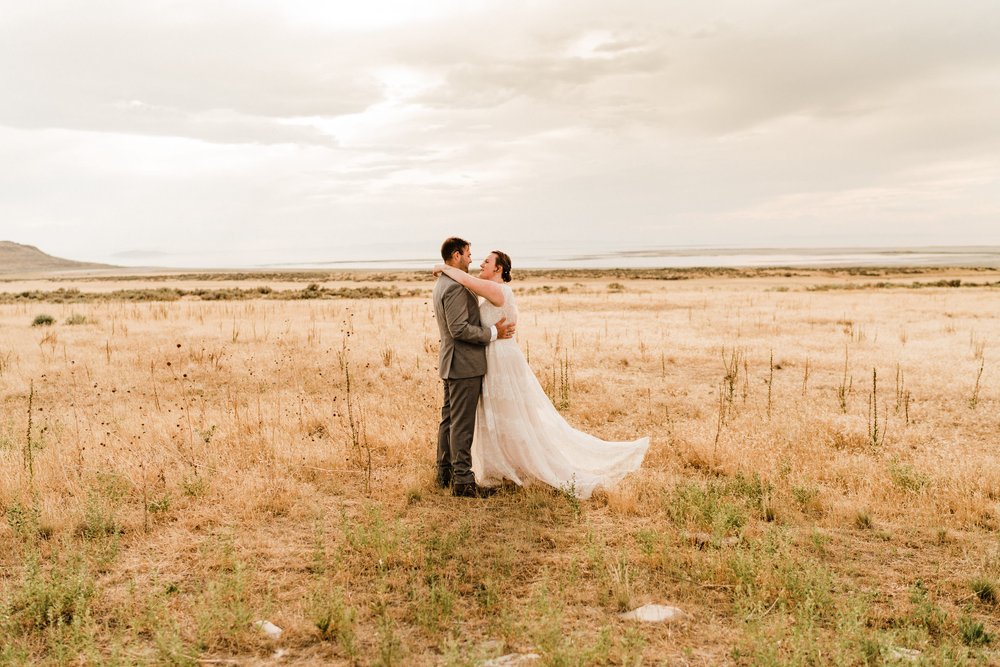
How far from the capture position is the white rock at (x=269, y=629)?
178 inches

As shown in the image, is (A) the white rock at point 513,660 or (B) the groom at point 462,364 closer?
(A) the white rock at point 513,660

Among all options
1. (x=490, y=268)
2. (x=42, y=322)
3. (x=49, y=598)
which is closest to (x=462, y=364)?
(x=490, y=268)

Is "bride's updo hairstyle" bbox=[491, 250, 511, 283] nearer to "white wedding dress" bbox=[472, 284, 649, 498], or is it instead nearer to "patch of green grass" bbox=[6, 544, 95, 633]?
"white wedding dress" bbox=[472, 284, 649, 498]

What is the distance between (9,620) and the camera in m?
4.46

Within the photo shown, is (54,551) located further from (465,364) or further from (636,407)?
(636,407)

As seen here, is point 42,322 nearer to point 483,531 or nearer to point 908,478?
point 483,531

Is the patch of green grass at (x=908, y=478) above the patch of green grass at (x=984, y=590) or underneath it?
above

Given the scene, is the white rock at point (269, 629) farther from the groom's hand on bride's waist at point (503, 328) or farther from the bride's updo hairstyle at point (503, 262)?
the bride's updo hairstyle at point (503, 262)

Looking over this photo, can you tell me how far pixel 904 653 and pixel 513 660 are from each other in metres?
2.48

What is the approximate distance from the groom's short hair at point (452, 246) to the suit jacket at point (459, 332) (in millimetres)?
237

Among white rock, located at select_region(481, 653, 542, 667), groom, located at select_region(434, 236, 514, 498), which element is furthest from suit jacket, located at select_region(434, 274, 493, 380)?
white rock, located at select_region(481, 653, 542, 667)

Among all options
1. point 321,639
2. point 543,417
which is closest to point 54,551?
point 321,639

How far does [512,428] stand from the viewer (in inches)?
286

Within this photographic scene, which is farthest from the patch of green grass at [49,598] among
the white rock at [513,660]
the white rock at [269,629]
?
the white rock at [513,660]
